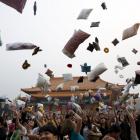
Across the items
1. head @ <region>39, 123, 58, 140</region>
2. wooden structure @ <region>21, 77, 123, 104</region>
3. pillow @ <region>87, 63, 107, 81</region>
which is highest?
wooden structure @ <region>21, 77, 123, 104</region>

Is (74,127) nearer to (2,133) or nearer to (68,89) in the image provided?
(2,133)

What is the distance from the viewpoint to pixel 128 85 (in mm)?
18719

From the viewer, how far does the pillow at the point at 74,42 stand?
11.4m

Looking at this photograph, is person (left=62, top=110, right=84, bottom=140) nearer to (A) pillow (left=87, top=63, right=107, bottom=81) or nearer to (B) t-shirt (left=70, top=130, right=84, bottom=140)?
(B) t-shirt (left=70, top=130, right=84, bottom=140)

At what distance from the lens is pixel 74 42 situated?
11422 millimetres

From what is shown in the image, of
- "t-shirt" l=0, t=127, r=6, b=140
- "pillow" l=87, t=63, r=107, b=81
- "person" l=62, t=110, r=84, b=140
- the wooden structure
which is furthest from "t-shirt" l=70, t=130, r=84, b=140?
the wooden structure

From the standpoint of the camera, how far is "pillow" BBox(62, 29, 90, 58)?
37.4 feet

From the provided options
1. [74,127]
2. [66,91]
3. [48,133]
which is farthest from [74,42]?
[66,91]

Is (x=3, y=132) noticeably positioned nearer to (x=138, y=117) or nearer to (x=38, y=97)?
(x=138, y=117)

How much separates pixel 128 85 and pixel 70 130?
40.4ft

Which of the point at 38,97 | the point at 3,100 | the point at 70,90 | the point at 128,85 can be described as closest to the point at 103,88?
the point at 70,90

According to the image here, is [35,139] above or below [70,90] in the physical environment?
below

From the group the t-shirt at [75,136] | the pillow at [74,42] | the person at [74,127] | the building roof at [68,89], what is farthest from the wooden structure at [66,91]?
the t-shirt at [75,136]

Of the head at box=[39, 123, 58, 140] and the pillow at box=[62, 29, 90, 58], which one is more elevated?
the pillow at box=[62, 29, 90, 58]
